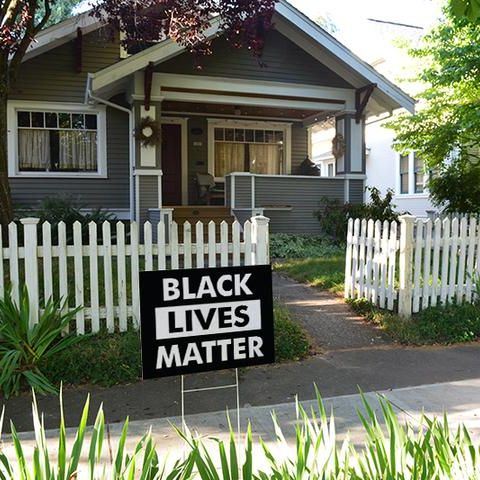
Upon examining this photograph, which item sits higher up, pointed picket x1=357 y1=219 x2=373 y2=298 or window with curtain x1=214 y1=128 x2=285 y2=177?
window with curtain x1=214 y1=128 x2=285 y2=177

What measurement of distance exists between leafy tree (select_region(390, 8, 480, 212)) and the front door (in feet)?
20.0

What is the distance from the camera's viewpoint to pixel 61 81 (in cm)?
1291

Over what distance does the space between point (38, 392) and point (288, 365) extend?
232 cm

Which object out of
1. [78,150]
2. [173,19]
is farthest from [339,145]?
Answer: [173,19]

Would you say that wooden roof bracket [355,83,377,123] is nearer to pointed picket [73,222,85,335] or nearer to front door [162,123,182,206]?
front door [162,123,182,206]

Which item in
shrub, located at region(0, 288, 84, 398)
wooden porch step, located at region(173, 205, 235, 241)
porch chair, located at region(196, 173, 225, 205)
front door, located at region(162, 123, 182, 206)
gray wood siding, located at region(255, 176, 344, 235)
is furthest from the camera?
front door, located at region(162, 123, 182, 206)

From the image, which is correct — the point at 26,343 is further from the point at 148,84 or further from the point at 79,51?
the point at 79,51

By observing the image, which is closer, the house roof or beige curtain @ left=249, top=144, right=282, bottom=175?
the house roof

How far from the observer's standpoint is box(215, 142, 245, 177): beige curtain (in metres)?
16.1

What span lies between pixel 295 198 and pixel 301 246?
187 cm

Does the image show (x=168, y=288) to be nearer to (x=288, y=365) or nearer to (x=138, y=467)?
(x=138, y=467)

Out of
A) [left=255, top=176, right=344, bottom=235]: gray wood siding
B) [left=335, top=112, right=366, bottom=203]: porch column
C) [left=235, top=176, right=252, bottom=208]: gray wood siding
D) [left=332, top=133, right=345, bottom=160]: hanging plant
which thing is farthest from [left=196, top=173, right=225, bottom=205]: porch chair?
[left=335, top=112, right=366, bottom=203]: porch column

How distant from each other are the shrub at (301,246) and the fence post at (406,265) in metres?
4.98

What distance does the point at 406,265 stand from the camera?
634cm
